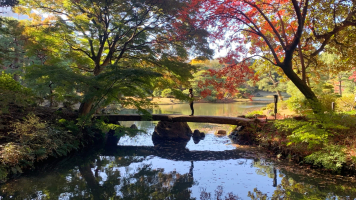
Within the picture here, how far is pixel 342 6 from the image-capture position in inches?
276

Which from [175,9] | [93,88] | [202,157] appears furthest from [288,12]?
[93,88]

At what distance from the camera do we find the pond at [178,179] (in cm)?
456

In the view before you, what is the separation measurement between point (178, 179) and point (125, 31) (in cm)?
617

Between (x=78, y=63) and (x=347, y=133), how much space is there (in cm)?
1020

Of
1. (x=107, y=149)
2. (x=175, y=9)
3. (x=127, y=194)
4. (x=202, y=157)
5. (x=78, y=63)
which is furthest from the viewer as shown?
(x=78, y=63)

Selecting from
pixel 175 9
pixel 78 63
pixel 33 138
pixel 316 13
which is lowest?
pixel 33 138

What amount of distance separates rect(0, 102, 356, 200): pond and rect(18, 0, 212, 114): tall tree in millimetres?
2328

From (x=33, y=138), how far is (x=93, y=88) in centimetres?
217

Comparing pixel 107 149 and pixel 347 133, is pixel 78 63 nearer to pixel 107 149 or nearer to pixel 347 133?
pixel 107 149

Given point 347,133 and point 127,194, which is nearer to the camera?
point 127,194

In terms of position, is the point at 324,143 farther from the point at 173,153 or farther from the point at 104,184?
the point at 104,184

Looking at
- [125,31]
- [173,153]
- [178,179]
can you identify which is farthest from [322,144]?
[125,31]

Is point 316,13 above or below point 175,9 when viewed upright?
below

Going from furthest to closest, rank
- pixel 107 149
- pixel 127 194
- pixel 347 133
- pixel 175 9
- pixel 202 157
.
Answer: pixel 107 149 → pixel 175 9 → pixel 202 157 → pixel 347 133 → pixel 127 194
